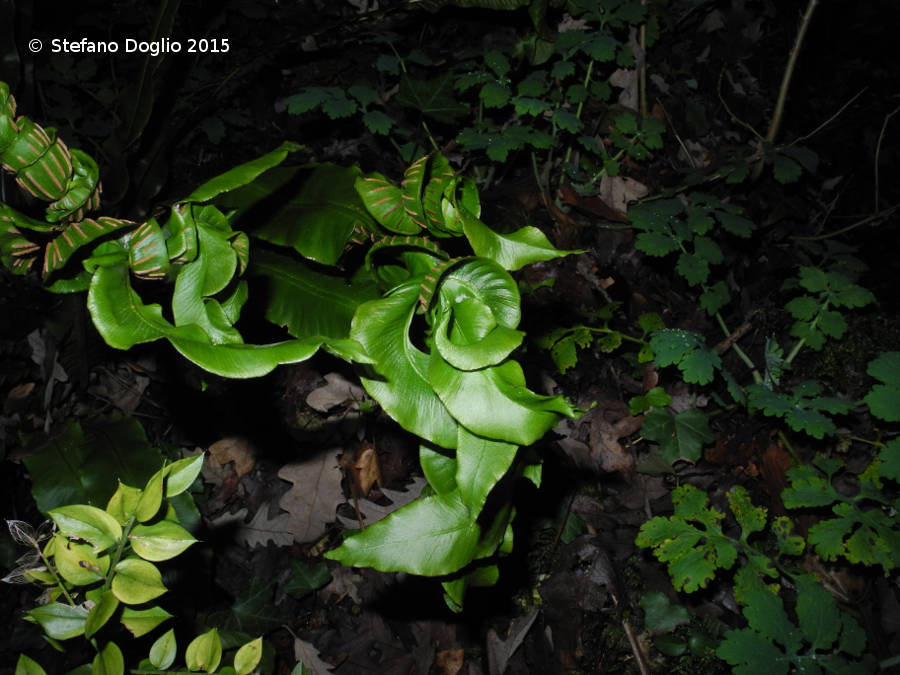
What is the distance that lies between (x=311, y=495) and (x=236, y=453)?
11.6 inches

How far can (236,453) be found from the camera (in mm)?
1694

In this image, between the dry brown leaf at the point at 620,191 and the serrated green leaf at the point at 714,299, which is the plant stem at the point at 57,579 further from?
the dry brown leaf at the point at 620,191

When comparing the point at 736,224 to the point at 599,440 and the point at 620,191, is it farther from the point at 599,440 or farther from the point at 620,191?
the point at 599,440

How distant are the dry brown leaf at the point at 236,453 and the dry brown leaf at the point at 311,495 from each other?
0.44 feet

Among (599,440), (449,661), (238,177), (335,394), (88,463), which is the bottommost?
(449,661)

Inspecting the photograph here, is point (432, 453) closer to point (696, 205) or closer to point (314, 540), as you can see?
point (314, 540)

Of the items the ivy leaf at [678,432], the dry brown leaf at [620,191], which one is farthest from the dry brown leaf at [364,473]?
the dry brown leaf at [620,191]

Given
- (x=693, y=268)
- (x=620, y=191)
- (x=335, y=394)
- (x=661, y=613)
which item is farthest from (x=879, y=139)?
(x=335, y=394)

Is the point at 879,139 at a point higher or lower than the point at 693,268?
higher

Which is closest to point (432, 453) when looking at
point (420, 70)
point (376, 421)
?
point (376, 421)

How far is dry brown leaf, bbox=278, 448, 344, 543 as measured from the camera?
157cm

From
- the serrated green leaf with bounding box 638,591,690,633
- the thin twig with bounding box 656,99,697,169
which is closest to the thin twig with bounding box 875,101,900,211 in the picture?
the thin twig with bounding box 656,99,697,169

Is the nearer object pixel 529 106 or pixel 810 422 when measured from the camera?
pixel 810 422

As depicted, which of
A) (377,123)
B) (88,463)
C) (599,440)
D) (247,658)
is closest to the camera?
(247,658)
